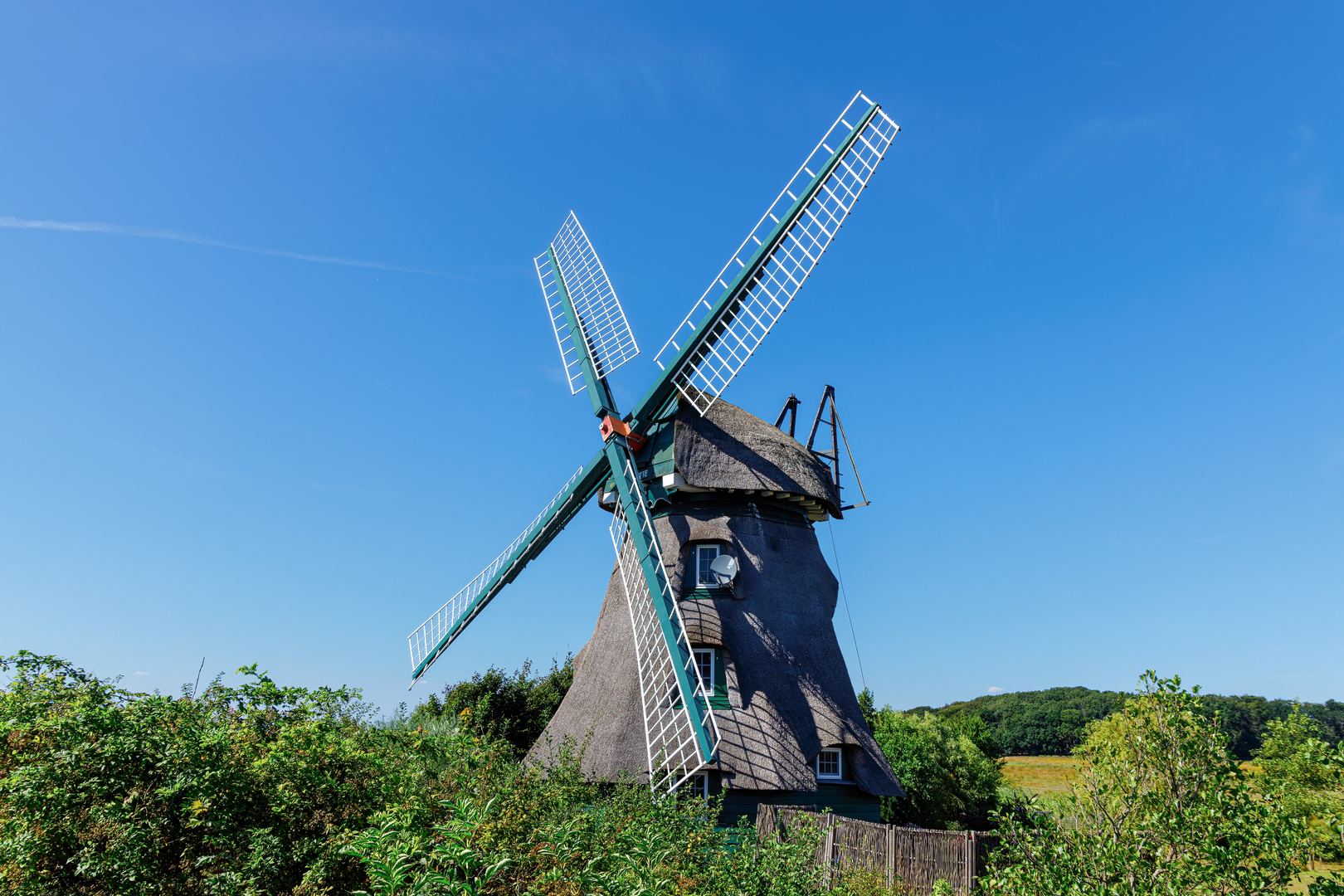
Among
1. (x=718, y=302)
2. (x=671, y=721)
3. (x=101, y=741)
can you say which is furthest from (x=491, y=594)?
(x=101, y=741)

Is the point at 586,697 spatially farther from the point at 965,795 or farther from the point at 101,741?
the point at 965,795

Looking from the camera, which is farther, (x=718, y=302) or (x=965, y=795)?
(x=965, y=795)

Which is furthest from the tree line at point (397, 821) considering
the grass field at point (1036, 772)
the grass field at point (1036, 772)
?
the grass field at point (1036, 772)

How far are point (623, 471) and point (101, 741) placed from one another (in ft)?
37.3

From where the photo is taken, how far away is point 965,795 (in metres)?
24.4

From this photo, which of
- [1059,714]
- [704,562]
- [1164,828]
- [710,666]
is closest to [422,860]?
[1164,828]

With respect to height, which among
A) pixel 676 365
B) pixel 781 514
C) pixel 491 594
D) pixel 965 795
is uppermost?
pixel 676 365

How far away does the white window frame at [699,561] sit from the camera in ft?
50.9

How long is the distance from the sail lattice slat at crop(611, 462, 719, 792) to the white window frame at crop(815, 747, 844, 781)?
8.15ft

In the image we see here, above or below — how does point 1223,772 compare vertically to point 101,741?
above

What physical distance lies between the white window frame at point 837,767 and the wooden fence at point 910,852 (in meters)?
2.46

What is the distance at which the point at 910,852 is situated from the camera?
11.1 metres

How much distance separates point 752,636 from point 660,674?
83.2 inches

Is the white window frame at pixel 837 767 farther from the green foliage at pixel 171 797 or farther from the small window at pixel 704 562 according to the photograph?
the green foliage at pixel 171 797
